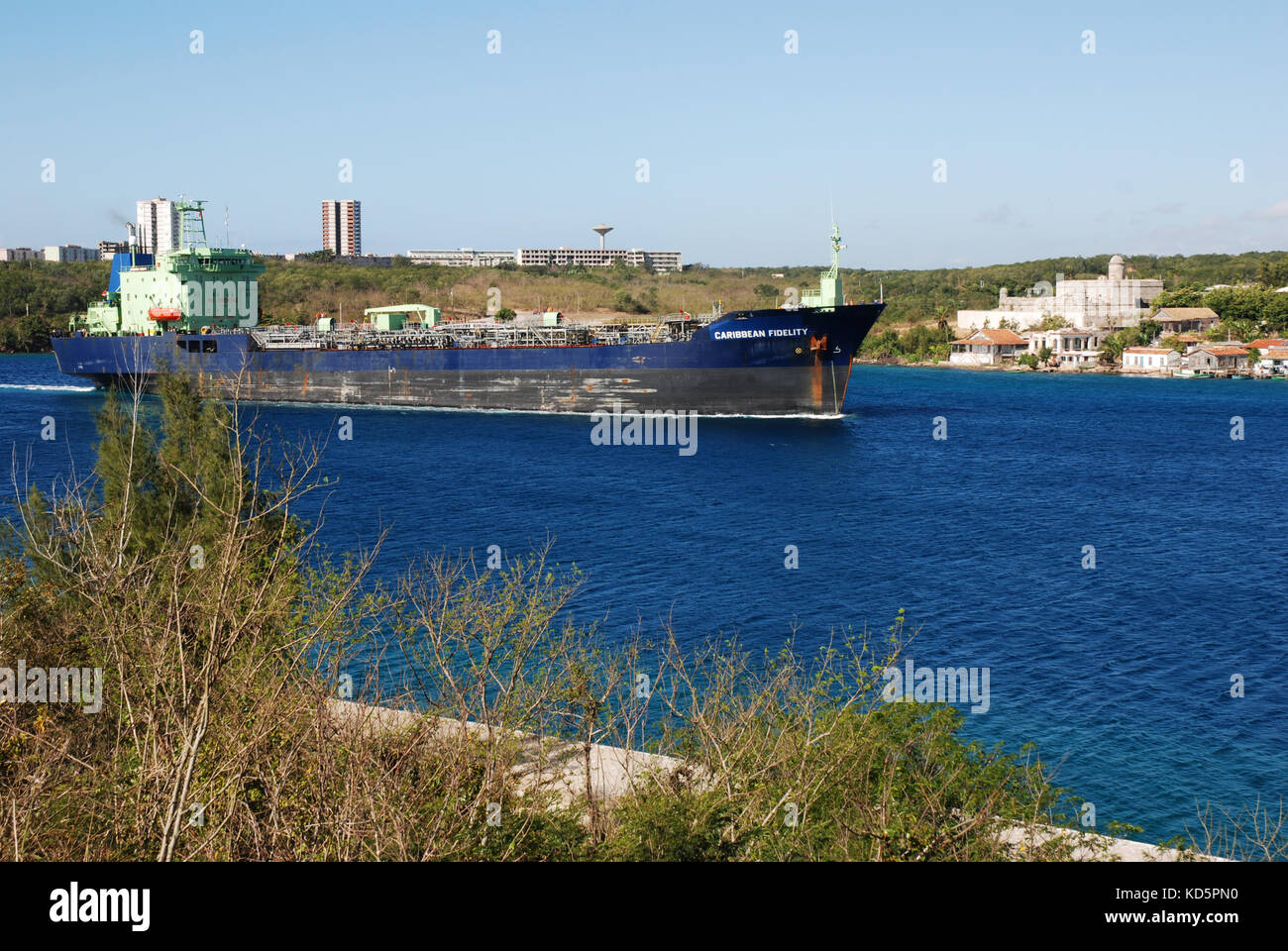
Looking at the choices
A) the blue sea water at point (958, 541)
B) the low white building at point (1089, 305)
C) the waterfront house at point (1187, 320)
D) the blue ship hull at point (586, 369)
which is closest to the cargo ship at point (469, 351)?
the blue ship hull at point (586, 369)

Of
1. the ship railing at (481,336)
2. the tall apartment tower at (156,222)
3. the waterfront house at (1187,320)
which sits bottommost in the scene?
the ship railing at (481,336)

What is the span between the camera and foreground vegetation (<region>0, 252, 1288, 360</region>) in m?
143

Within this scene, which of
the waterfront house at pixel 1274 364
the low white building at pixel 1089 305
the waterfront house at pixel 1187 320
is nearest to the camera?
the waterfront house at pixel 1274 364

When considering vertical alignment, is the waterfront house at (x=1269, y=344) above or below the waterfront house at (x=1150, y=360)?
above

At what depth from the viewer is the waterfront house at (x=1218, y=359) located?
11788 centimetres

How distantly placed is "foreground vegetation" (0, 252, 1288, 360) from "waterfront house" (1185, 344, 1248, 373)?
17.3 metres

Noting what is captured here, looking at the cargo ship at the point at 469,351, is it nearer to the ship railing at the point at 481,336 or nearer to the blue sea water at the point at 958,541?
the ship railing at the point at 481,336

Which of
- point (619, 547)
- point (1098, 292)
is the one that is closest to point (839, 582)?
point (619, 547)

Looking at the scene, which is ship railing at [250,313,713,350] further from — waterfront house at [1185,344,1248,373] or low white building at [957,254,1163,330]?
low white building at [957,254,1163,330]

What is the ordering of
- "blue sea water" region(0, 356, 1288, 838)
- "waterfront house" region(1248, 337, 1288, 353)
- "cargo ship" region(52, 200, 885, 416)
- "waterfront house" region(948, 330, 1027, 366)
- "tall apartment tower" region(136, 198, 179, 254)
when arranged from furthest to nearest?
1. "tall apartment tower" region(136, 198, 179, 254)
2. "waterfront house" region(948, 330, 1027, 366)
3. "waterfront house" region(1248, 337, 1288, 353)
4. "cargo ship" region(52, 200, 885, 416)
5. "blue sea water" region(0, 356, 1288, 838)

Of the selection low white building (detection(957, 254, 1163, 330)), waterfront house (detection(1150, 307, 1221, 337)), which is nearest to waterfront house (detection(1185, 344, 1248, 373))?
waterfront house (detection(1150, 307, 1221, 337))

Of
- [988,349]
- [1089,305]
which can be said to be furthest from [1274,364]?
[1089,305]

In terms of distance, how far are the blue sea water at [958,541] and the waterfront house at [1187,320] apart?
73500 mm

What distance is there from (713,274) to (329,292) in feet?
234
